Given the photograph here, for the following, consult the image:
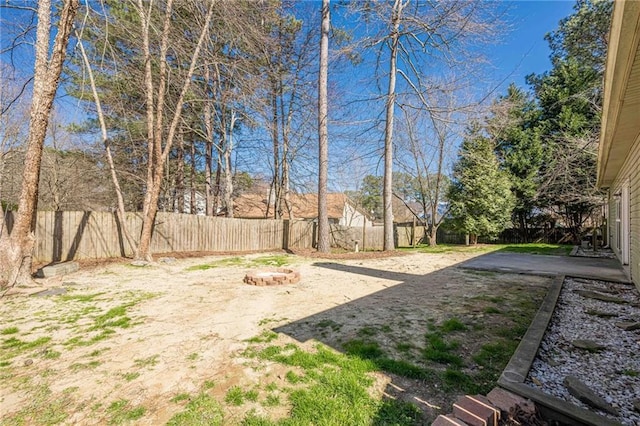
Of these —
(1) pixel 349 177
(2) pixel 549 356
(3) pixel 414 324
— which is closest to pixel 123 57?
(3) pixel 414 324

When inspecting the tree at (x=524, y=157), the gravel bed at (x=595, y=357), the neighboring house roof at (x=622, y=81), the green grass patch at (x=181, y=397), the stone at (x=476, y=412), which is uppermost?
the tree at (x=524, y=157)

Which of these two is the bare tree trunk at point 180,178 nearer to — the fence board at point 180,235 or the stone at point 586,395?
the fence board at point 180,235

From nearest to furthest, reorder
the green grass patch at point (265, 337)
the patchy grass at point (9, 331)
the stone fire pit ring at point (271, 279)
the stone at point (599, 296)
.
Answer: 1. the green grass patch at point (265, 337)
2. the patchy grass at point (9, 331)
3. the stone at point (599, 296)
4. the stone fire pit ring at point (271, 279)

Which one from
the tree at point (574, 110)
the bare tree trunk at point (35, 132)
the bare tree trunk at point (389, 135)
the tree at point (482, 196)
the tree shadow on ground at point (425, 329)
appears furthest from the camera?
the tree at point (482, 196)

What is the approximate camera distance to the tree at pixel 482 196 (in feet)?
46.3

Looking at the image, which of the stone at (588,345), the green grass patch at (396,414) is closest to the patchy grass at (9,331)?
the green grass patch at (396,414)

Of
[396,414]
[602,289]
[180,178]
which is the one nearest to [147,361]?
→ [396,414]

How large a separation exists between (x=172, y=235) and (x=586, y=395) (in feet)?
33.6

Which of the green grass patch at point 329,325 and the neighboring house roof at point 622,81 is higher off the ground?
the neighboring house roof at point 622,81

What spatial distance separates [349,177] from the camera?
21.0m

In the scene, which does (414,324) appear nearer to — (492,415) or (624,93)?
(492,415)

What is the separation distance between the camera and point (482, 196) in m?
14.2

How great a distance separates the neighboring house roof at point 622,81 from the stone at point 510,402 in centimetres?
239

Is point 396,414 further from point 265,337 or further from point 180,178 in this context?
point 180,178
